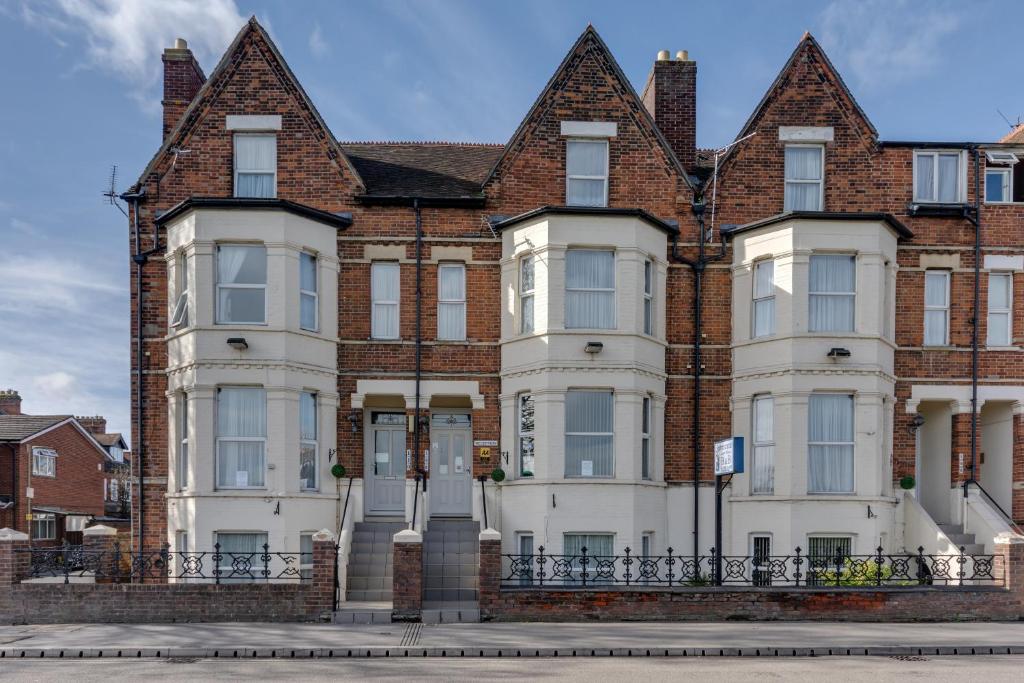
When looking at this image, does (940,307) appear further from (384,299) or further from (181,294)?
(181,294)

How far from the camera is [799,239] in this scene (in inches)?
748

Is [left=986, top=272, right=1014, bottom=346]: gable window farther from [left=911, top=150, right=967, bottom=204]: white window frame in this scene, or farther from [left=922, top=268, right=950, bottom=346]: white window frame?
[left=911, top=150, right=967, bottom=204]: white window frame

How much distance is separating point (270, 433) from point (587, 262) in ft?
23.6

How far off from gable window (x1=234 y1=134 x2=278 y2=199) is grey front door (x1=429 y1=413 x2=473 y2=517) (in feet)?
20.4

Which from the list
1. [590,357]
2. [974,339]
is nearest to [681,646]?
[590,357]

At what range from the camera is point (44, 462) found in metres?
40.2

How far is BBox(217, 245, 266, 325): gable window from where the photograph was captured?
1862 centimetres

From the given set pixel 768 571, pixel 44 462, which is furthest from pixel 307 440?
pixel 44 462

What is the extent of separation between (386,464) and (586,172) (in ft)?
25.2

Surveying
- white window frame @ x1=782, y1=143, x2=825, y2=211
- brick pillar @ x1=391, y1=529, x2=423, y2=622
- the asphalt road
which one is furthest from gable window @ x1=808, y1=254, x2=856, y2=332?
brick pillar @ x1=391, y1=529, x2=423, y2=622

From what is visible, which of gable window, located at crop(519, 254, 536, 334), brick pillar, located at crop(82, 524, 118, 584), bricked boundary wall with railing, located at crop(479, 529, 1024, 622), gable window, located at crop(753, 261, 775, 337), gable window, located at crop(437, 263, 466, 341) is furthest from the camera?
gable window, located at crop(437, 263, 466, 341)

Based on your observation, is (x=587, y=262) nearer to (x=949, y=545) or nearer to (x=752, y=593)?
(x=752, y=593)

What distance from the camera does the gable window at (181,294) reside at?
62.0ft

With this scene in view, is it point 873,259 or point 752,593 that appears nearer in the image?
point 752,593
